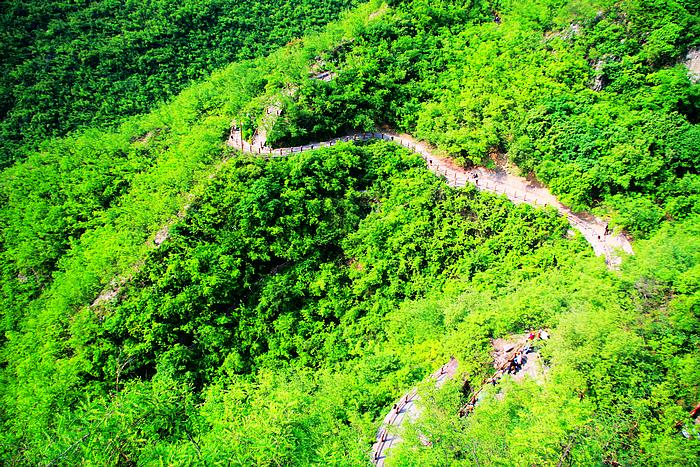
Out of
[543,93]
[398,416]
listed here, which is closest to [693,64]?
[543,93]

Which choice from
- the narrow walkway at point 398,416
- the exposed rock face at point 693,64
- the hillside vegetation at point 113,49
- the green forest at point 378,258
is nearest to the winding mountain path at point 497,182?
the green forest at point 378,258

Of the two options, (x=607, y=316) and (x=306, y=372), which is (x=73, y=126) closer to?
(x=306, y=372)

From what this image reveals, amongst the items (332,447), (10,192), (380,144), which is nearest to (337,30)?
(380,144)

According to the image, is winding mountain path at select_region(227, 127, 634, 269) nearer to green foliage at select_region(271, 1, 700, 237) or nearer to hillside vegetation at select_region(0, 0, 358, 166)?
green foliage at select_region(271, 1, 700, 237)

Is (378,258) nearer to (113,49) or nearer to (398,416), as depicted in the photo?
(398,416)

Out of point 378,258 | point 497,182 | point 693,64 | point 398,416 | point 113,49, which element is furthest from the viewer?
point 113,49

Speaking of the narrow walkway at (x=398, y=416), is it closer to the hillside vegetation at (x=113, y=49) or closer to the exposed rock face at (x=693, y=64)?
the exposed rock face at (x=693, y=64)

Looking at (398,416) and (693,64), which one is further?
(693,64)
